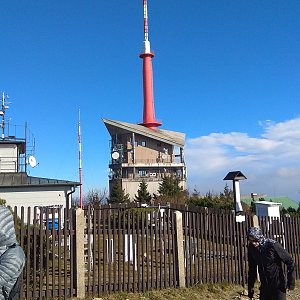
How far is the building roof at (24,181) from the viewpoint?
22.2 metres

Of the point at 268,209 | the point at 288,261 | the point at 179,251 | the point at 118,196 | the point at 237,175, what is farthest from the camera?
the point at 118,196

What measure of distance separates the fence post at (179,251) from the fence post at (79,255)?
6.66ft

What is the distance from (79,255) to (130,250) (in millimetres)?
1099

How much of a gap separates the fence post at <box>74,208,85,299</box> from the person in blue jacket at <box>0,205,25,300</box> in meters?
4.72

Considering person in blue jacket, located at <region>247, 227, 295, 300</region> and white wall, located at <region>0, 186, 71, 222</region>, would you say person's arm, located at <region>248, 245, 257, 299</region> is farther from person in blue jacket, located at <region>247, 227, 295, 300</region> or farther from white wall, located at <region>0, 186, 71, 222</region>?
white wall, located at <region>0, 186, 71, 222</region>

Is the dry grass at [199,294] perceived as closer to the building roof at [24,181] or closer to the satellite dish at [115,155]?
the building roof at [24,181]

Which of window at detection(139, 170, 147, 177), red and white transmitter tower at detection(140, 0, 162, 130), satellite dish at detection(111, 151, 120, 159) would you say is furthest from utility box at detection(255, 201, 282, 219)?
red and white transmitter tower at detection(140, 0, 162, 130)

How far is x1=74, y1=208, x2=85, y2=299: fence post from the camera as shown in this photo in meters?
7.36

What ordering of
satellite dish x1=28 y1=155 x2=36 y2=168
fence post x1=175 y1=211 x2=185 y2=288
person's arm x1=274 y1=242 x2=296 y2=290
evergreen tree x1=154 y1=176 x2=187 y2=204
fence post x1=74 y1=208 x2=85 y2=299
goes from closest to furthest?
person's arm x1=274 y1=242 x2=296 y2=290 → fence post x1=74 y1=208 x2=85 y2=299 → fence post x1=175 y1=211 x2=185 y2=288 → satellite dish x1=28 y1=155 x2=36 y2=168 → evergreen tree x1=154 y1=176 x2=187 y2=204

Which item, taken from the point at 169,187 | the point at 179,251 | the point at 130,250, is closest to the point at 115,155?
the point at 169,187

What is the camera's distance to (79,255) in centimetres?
740

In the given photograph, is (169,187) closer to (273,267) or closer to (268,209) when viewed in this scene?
(268,209)

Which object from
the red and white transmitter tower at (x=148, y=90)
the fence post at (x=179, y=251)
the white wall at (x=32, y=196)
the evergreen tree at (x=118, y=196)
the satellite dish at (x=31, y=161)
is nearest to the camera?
the fence post at (x=179, y=251)

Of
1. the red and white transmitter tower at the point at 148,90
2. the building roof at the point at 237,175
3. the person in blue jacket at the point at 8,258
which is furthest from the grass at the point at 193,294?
the red and white transmitter tower at the point at 148,90
